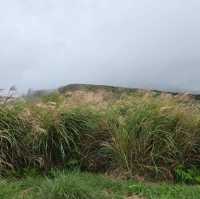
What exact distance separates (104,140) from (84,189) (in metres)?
2.43

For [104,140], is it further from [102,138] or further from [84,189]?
[84,189]

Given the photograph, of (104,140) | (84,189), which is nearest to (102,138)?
(104,140)

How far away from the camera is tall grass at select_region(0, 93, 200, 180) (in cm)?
782

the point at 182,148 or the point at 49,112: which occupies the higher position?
the point at 49,112

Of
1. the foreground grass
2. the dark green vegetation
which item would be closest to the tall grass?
the dark green vegetation

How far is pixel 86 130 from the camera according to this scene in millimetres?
8273

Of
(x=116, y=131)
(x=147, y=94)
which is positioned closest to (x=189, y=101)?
(x=147, y=94)

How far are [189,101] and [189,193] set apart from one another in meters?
2.94

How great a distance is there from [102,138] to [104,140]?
59 millimetres

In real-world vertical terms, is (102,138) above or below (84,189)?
above

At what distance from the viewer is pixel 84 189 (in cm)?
583

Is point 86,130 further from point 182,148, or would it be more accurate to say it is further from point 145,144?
point 182,148

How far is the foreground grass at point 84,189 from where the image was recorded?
5.78 m

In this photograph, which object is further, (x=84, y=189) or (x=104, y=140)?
(x=104, y=140)
